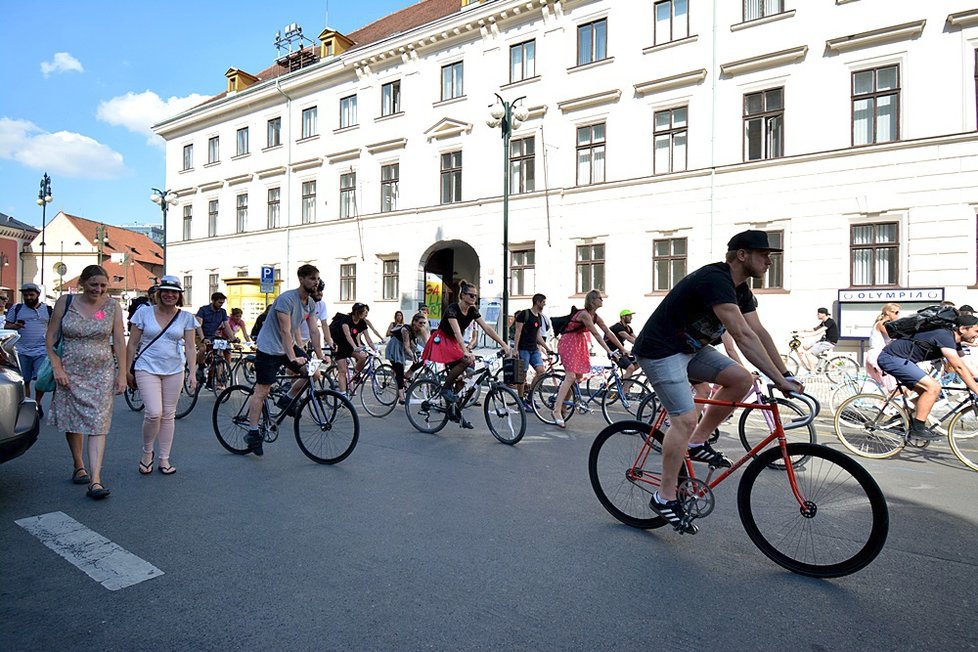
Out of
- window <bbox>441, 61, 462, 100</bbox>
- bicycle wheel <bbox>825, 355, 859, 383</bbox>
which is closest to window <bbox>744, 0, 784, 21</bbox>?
bicycle wheel <bbox>825, 355, 859, 383</bbox>

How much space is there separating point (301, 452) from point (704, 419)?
4334 millimetres

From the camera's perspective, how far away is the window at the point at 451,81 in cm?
2517

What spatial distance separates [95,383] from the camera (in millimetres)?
Answer: 5160

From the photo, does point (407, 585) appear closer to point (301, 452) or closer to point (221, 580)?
point (221, 580)

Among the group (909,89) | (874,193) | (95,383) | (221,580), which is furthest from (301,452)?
(909,89)

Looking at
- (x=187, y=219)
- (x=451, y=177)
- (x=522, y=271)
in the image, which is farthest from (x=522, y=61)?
(x=187, y=219)

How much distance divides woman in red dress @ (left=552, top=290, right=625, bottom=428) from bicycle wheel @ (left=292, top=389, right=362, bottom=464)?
3.37 m

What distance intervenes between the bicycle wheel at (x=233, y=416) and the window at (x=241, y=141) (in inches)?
1163

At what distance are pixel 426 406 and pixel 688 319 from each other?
4809mm

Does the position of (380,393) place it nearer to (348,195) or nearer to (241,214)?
(348,195)

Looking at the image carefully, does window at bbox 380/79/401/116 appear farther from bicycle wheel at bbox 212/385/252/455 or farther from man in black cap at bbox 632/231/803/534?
man in black cap at bbox 632/231/803/534

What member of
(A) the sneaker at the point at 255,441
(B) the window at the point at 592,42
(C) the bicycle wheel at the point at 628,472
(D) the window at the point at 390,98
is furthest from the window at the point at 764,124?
(A) the sneaker at the point at 255,441

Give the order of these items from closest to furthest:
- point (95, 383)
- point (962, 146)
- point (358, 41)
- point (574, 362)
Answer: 1. point (95, 383)
2. point (574, 362)
3. point (962, 146)
4. point (358, 41)

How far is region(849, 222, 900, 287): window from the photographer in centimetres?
1700
